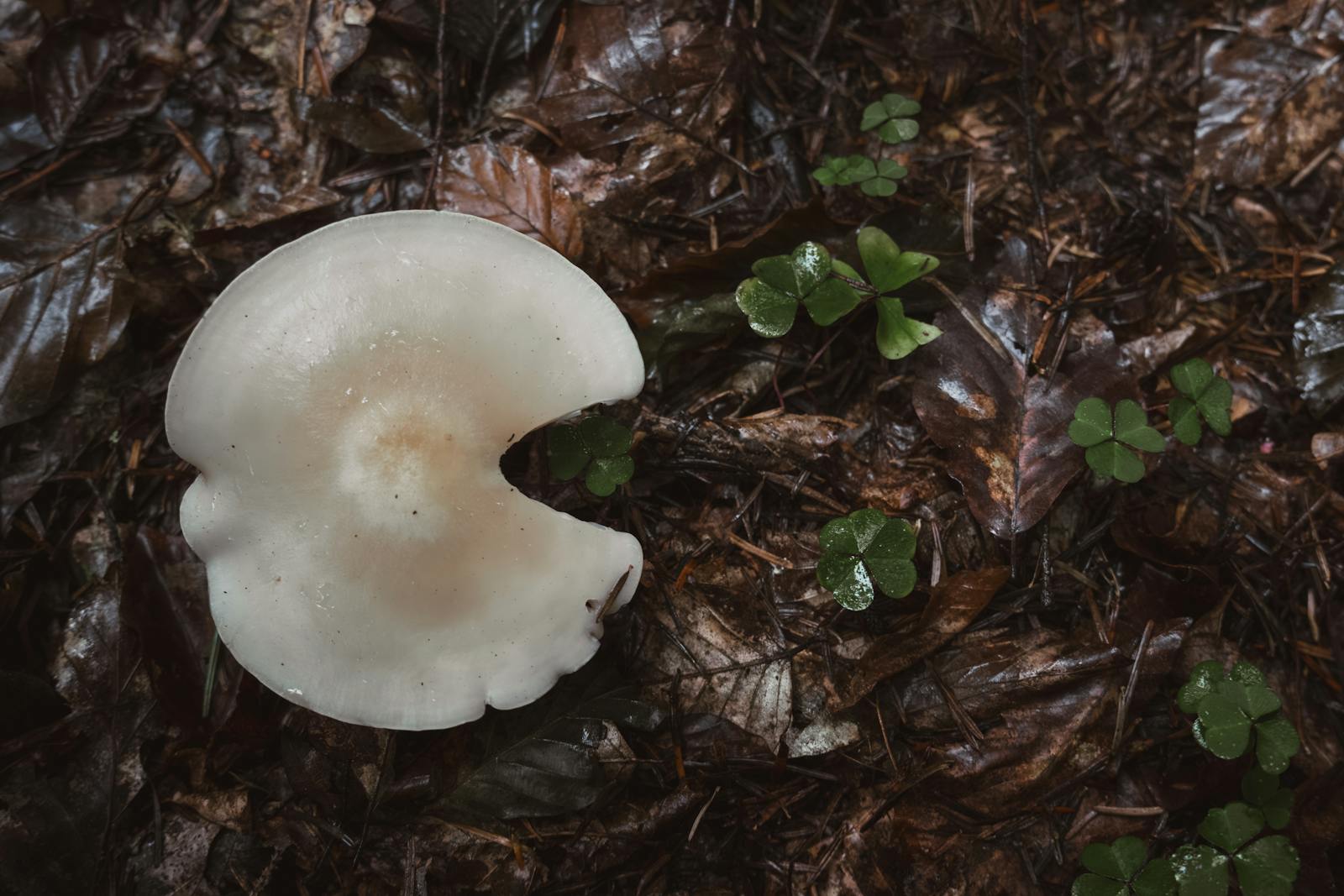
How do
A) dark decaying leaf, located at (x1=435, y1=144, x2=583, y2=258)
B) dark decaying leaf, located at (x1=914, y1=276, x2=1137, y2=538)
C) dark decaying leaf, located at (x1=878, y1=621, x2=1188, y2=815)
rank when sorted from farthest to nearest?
dark decaying leaf, located at (x1=435, y1=144, x2=583, y2=258) < dark decaying leaf, located at (x1=914, y1=276, x2=1137, y2=538) < dark decaying leaf, located at (x1=878, y1=621, x2=1188, y2=815)

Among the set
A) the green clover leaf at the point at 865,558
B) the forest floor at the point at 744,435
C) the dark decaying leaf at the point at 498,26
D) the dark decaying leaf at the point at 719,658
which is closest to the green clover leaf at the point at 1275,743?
the forest floor at the point at 744,435

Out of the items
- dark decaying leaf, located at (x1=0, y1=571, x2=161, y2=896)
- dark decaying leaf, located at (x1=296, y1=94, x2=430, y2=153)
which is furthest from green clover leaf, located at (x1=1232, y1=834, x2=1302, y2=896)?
dark decaying leaf, located at (x1=296, y1=94, x2=430, y2=153)

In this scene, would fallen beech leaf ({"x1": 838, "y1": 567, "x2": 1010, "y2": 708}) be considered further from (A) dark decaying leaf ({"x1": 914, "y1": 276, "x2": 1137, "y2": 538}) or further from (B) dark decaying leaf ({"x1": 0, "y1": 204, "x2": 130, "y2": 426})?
(B) dark decaying leaf ({"x1": 0, "y1": 204, "x2": 130, "y2": 426})

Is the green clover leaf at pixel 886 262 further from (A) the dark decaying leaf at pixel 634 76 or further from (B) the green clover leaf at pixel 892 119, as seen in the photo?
(A) the dark decaying leaf at pixel 634 76

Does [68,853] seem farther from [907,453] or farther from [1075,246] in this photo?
[1075,246]

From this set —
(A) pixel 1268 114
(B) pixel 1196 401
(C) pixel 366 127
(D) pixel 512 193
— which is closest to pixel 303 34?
(C) pixel 366 127

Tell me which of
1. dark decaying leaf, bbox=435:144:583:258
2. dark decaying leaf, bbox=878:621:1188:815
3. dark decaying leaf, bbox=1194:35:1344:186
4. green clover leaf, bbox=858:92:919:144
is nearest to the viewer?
dark decaying leaf, bbox=878:621:1188:815
